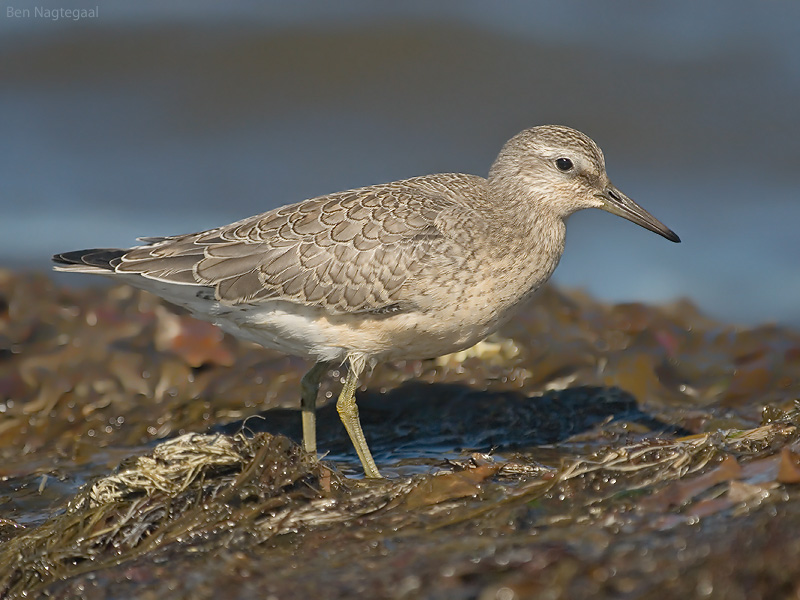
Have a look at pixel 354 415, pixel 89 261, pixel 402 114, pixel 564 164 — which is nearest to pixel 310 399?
pixel 354 415

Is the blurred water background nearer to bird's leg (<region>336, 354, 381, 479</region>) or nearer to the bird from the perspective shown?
the bird

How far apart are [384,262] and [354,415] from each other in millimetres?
1003

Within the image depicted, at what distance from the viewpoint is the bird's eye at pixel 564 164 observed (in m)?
6.18

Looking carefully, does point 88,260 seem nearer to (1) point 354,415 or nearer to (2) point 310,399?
(2) point 310,399

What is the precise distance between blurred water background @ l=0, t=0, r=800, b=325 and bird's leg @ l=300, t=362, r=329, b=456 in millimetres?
3560

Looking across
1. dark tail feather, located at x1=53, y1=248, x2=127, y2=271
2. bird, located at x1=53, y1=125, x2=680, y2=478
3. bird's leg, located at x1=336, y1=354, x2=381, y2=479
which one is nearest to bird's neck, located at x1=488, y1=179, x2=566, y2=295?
bird, located at x1=53, y1=125, x2=680, y2=478

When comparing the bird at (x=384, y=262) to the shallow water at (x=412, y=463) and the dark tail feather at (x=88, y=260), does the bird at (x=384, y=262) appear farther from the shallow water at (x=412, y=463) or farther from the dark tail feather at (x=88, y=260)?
the shallow water at (x=412, y=463)

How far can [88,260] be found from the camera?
20.6 feet

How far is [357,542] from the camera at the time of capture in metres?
3.94

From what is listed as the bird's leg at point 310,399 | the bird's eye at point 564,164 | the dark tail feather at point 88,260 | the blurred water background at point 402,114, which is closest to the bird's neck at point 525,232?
the bird's eye at point 564,164

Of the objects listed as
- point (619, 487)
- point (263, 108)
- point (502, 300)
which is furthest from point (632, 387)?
point (263, 108)

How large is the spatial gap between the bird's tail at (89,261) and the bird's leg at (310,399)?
4.57 ft

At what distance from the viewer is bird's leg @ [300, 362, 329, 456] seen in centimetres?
648

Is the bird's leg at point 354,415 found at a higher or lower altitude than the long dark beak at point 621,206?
lower
